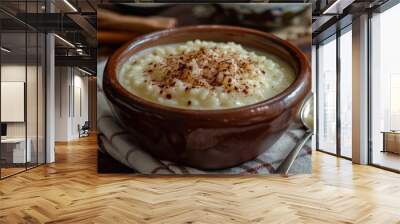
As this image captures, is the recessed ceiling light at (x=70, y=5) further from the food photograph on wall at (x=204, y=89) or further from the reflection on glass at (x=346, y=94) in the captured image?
the reflection on glass at (x=346, y=94)

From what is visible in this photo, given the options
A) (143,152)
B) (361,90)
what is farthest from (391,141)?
(143,152)

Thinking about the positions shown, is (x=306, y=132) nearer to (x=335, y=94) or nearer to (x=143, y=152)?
(x=143, y=152)

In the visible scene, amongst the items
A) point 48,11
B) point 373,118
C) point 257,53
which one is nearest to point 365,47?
point 373,118

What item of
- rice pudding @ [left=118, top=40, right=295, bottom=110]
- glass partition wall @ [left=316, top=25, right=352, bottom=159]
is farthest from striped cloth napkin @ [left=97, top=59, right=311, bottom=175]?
glass partition wall @ [left=316, top=25, right=352, bottom=159]

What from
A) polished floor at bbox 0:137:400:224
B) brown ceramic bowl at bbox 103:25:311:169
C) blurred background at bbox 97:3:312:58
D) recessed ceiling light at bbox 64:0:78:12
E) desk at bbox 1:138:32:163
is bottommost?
polished floor at bbox 0:137:400:224

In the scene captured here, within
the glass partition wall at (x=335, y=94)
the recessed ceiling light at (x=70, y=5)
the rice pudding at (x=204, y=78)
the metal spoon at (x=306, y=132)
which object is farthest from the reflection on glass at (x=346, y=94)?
the recessed ceiling light at (x=70, y=5)

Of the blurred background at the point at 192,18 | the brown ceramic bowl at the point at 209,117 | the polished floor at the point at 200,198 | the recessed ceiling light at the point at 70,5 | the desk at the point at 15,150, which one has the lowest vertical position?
the polished floor at the point at 200,198

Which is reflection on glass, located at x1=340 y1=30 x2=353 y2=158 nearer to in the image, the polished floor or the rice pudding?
the polished floor
